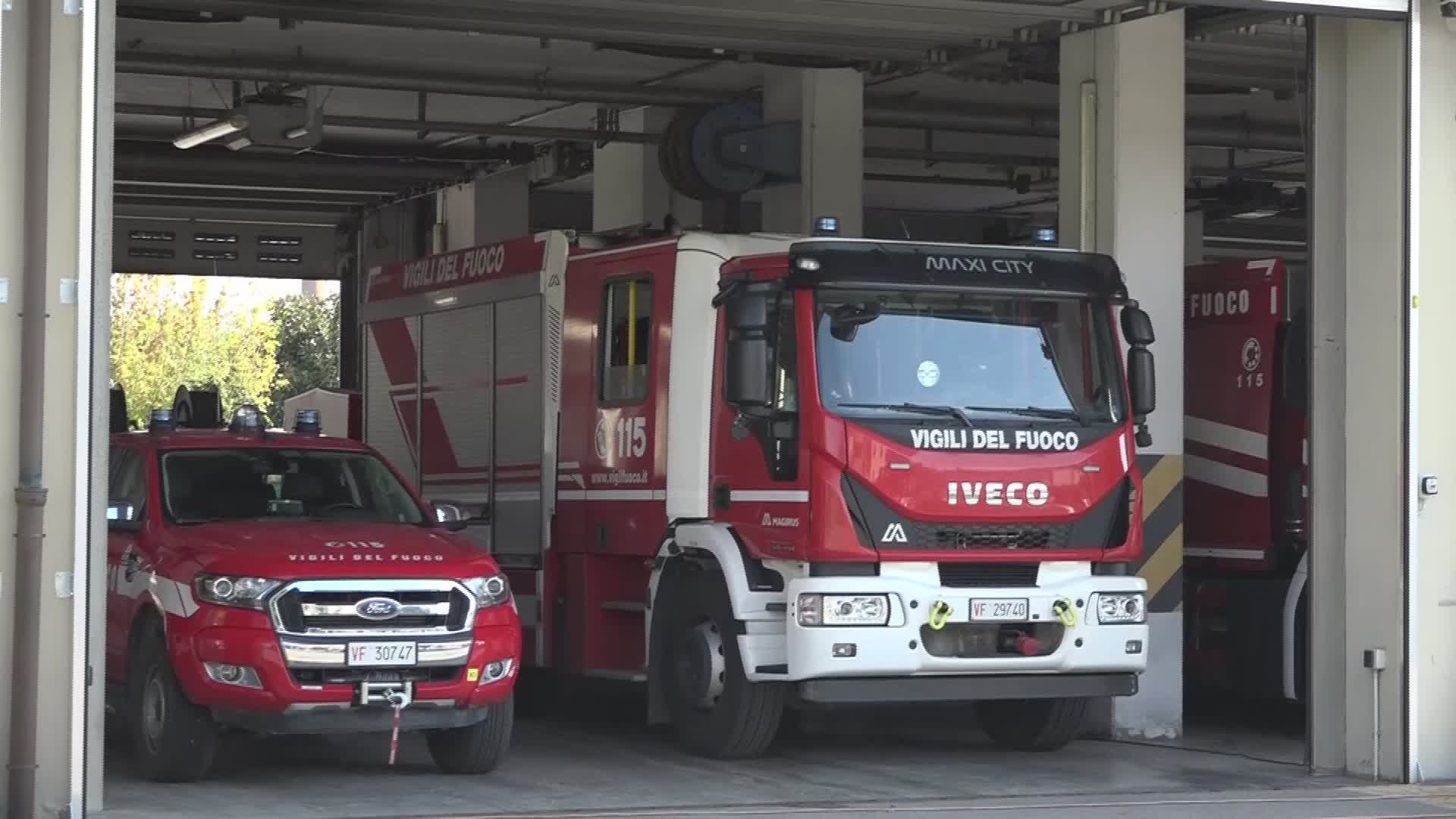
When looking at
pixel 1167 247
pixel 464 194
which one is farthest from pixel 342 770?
pixel 464 194

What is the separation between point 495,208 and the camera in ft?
81.9

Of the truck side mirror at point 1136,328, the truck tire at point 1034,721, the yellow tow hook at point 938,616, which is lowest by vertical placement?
the truck tire at point 1034,721

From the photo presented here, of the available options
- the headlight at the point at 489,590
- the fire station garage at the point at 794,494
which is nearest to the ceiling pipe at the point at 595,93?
the fire station garage at the point at 794,494

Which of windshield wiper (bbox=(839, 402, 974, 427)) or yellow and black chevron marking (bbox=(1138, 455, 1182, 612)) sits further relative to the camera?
yellow and black chevron marking (bbox=(1138, 455, 1182, 612))

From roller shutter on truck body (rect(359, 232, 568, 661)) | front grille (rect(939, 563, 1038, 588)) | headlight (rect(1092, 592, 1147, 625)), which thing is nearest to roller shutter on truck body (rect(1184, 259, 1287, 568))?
headlight (rect(1092, 592, 1147, 625))

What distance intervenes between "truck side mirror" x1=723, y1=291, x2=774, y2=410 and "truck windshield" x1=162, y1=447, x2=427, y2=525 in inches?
85.1

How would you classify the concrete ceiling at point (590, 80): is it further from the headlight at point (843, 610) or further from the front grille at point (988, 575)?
the headlight at point (843, 610)

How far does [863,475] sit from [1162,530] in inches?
127

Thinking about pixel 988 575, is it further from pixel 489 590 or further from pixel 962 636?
pixel 489 590

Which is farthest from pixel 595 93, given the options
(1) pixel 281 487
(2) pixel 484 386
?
(1) pixel 281 487

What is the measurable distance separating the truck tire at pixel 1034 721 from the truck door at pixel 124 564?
16.7ft

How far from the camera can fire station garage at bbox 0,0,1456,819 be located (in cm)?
1074

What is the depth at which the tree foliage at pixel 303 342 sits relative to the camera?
6575cm

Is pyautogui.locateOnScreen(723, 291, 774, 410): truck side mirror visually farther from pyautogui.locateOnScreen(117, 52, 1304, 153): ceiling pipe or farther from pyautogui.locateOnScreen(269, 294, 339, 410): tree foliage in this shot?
pyautogui.locateOnScreen(269, 294, 339, 410): tree foliage
